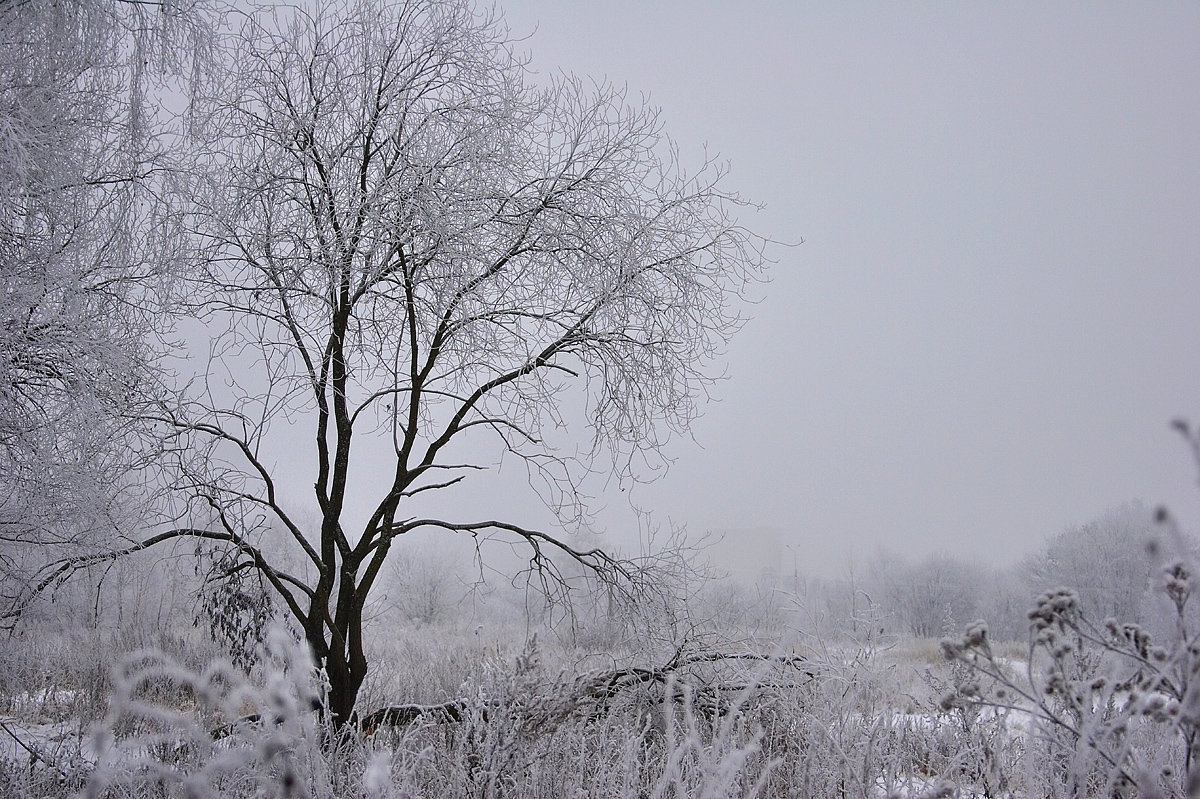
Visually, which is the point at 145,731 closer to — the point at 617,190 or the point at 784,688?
the point at 784,688

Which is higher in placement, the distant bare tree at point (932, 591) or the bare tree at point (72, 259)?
the bare tree at point (72, 259)

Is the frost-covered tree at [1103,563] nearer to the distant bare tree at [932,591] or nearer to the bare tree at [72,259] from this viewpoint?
the distant bare tree at [932,591]

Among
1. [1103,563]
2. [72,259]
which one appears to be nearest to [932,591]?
[1103,563]

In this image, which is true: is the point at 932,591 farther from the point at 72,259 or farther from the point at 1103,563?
the point at 72,259

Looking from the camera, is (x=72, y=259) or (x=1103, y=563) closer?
(x=72, y=259)

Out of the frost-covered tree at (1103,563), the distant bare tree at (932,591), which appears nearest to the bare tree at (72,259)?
the frost-covered tree at (1103,563)

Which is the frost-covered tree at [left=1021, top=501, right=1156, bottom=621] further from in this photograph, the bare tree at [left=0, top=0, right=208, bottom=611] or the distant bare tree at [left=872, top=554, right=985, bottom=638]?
the bare tree at [left=0, top=0, right=208, bottom=611]

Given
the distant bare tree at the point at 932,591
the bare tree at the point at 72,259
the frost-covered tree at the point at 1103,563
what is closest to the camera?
the bare tree at the point at 72,259

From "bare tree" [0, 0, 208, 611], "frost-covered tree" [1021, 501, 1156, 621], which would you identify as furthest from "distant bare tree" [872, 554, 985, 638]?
"bare tree" [0, 0, 208, 611]

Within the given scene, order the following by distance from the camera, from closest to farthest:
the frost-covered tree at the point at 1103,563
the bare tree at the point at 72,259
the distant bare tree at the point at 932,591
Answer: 1. the bare tree at the point at 72,259
2. the frost-covered tree at the point at 1103,563
3. the distant bare tree at the point at 932,591

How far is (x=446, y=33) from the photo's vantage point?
498cm

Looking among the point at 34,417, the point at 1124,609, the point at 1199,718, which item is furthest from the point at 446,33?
the point at 1124,609

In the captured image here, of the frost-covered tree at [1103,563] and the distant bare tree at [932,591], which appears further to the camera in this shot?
the distant bare tree at [932,591]

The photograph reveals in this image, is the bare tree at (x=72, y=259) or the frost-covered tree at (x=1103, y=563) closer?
the bare tree at (x=72, y=259)
